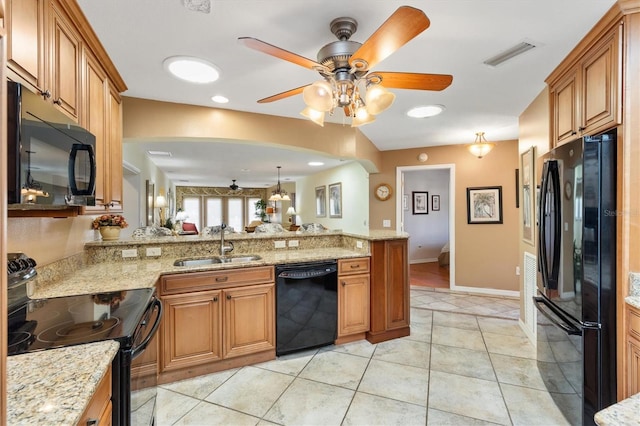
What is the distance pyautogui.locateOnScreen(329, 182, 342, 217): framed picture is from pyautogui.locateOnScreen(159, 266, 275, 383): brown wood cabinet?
4411 mm

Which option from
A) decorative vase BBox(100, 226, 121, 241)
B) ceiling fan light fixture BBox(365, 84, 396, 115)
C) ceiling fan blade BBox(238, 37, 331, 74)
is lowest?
decorative vase BBox(100, 226, 121, 241)

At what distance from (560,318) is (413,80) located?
176 cm

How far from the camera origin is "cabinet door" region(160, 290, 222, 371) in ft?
7.30

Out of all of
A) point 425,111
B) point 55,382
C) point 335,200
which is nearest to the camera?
point 55,382

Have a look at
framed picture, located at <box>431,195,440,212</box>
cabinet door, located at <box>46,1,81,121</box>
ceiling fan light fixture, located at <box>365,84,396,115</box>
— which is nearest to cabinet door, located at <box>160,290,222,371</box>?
cabinet door, located at <box>46,1,81,121</box>

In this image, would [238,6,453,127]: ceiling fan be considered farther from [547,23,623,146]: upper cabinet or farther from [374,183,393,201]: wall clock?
[374,183,393,201]: wall clock

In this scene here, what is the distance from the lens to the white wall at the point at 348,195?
561cm

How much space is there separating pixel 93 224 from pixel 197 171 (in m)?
5.38

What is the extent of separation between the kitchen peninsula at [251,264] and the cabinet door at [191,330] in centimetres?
8

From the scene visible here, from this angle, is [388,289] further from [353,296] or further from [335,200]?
[335,200]

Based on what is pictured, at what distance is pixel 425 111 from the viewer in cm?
312

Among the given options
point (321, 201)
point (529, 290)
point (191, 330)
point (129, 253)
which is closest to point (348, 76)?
point (191, 330)

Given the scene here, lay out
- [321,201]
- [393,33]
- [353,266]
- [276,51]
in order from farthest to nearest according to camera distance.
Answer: [321,201] < [353,266] < [276,51] < [393,33]

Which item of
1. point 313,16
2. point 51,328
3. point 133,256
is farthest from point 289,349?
point 313,16
